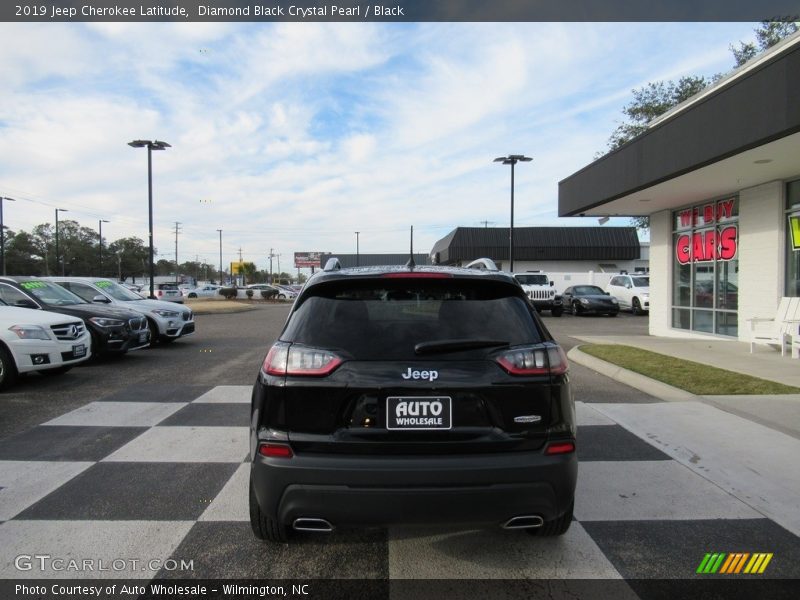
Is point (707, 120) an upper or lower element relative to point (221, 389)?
upper

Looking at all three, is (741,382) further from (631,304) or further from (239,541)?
(631,304)

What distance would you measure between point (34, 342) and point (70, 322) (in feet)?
2.32

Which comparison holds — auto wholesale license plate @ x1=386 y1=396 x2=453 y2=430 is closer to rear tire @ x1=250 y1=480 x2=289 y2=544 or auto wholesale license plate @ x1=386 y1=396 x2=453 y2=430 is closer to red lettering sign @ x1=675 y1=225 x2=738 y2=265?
rear tire @ x1=250 y1=480 x2=289 y2=544

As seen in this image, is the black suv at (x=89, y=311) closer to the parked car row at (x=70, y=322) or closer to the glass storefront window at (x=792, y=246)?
the parked car row at (x=70, y=322)

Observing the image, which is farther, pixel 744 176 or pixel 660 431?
pixel 744 176

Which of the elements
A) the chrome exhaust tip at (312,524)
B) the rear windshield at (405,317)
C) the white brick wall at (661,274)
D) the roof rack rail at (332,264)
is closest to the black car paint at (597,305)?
the white brick wall at (661,274)

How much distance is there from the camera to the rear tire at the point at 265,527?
9.30 ft

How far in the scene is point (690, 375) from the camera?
26.1 ft

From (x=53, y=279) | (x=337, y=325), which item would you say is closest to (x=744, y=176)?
(x=337, y=325)

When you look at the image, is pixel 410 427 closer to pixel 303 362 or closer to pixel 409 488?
pixel 409 488

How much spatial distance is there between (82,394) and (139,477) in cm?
382

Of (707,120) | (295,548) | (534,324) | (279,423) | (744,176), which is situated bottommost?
(295,548)

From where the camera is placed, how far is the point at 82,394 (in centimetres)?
734

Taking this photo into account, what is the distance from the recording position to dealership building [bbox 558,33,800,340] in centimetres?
816
